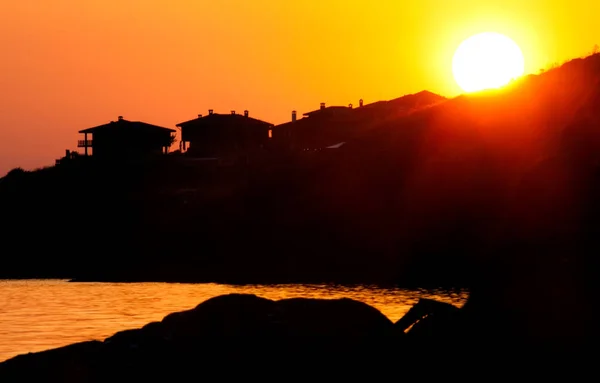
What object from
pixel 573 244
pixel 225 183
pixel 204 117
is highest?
pixel 204 117

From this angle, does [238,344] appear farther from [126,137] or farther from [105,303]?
[126,137]

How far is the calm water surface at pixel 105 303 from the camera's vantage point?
45.9 m

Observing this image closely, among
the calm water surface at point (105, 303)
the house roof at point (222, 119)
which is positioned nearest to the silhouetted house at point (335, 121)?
the house roof at point (222, 119)

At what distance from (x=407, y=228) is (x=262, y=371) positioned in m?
60.4

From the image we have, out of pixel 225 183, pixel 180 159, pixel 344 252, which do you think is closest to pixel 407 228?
pixel 344 252

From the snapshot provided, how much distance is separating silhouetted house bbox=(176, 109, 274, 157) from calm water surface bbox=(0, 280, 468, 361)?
203 ft

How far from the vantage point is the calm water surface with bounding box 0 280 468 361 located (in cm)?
4594

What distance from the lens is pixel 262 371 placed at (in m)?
25.1

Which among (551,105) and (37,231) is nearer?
(551,105)

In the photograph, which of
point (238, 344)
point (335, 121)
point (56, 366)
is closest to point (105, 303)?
point (238, 344)

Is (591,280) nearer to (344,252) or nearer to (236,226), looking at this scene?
(344,252)

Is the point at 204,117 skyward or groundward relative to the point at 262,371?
skyward

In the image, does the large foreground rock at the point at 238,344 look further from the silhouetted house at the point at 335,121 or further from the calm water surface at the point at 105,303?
the silhouetted house at the point at 335,121

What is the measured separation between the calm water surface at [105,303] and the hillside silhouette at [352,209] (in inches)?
246
